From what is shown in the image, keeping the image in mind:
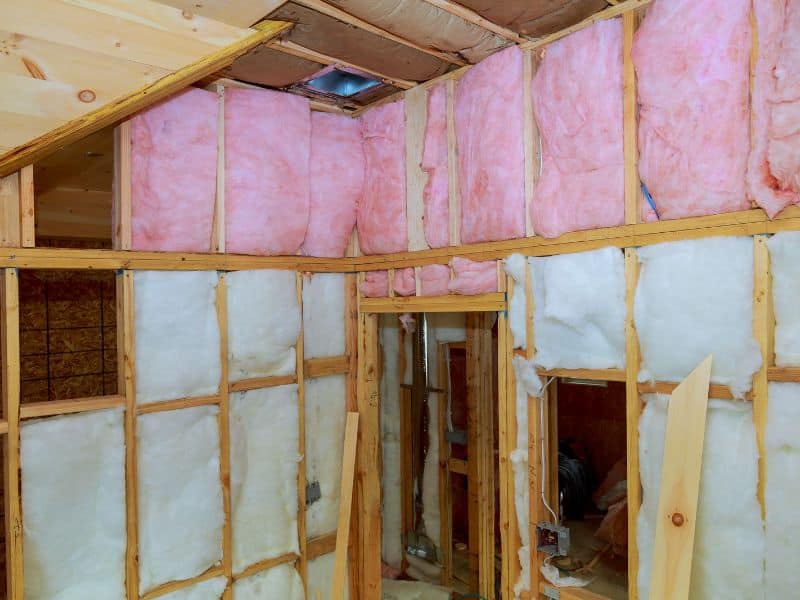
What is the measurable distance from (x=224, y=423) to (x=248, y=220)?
118 centimetres

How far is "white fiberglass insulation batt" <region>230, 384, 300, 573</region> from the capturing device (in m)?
3.32

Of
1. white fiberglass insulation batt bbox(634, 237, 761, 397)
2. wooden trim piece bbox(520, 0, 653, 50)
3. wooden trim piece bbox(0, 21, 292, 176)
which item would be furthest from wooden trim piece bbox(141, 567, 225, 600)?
wooden trim piece bbox(520, 0, 653, 50)

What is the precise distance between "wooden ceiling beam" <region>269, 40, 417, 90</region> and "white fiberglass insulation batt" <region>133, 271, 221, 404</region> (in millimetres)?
1260

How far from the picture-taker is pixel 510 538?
2908 mm

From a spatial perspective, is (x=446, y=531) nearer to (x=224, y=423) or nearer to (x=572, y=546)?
(x=572, y=546)

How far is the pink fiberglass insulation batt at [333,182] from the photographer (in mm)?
3660

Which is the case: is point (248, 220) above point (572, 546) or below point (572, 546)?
above

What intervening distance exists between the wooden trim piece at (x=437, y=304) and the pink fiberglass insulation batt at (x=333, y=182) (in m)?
0.43

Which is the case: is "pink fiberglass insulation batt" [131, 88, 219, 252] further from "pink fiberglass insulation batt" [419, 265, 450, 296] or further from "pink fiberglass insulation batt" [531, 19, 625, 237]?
"pink fiberglass insulation batt" [531, 19, 625, 237]

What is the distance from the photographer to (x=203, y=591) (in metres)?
3.15

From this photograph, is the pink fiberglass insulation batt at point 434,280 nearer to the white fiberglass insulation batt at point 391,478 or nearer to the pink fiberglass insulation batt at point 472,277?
the pink fiberglass insulation batt at point 472,277

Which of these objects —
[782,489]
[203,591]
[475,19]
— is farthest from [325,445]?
[475,19]

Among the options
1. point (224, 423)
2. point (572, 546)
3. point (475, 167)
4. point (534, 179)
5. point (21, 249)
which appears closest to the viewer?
point (21, 249)

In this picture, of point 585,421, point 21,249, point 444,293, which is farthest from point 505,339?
point 585,421
